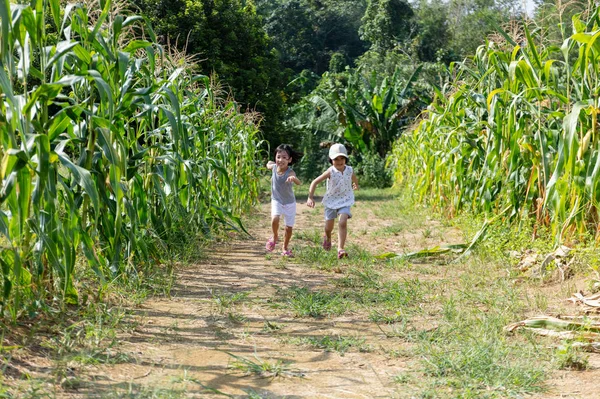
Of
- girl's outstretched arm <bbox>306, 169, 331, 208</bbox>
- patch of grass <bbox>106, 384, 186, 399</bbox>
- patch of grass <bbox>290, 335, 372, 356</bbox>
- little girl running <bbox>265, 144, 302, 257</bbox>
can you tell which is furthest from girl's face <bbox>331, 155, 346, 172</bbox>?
patch of grass <bbox>106, 384, 186, 399</bbox>

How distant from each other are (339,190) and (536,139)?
83.4 inches

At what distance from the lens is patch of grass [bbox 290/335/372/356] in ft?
12.4

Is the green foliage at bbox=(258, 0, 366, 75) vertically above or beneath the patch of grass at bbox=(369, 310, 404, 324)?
above

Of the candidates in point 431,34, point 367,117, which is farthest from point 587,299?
point 431,34

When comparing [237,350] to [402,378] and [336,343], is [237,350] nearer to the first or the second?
[336,343]

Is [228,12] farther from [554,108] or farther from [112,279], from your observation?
[112,279]

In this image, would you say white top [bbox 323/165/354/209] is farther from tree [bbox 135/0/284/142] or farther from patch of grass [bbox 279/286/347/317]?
tree [bbox 135/0/284/142]

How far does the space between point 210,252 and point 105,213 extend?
2.81 m

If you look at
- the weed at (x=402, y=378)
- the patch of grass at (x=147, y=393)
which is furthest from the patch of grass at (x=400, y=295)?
the patch of grass at (x=147, y=393)

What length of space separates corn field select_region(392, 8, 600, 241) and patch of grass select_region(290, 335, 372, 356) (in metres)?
2.30

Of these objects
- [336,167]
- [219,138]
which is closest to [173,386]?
[336,167]

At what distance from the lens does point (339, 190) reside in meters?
7.49

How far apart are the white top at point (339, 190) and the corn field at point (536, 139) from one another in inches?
58.3

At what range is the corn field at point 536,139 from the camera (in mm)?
5332
